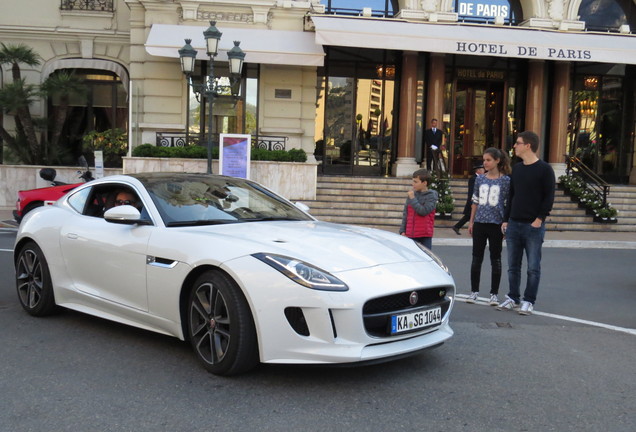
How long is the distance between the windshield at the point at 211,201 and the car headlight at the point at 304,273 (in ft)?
3.19

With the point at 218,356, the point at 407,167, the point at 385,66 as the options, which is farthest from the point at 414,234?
the point at 385,66

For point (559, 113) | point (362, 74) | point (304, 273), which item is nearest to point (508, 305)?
point (304, 273)

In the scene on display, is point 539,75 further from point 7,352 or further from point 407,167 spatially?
point 7,352

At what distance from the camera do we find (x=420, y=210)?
23.4ft

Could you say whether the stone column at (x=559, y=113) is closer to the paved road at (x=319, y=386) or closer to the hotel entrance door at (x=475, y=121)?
the hotel entrance door at (x=475, y=121)

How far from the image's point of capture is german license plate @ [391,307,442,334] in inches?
163

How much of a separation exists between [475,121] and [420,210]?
1612 cm

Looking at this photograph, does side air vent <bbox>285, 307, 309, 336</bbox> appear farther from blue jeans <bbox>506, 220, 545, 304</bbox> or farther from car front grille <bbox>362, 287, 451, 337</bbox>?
blue jeans <bbox>506, 220, 545, 304</bbox>

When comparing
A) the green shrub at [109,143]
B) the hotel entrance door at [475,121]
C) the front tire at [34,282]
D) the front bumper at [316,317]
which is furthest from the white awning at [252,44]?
the front bumper at [316,317]

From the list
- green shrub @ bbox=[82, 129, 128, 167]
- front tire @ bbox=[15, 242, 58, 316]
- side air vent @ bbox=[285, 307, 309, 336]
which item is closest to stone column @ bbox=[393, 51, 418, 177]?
green shrub @ bbox=[82, 129, 128, 167]

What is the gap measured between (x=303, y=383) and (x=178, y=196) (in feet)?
6.42

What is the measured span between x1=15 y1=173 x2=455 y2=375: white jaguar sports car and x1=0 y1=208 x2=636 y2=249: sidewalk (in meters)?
8.73

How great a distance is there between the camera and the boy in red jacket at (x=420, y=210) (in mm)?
7152

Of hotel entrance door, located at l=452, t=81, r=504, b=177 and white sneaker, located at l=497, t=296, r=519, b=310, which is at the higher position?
hotel entrance door, located at l=452, t=81, r=504, b=177
